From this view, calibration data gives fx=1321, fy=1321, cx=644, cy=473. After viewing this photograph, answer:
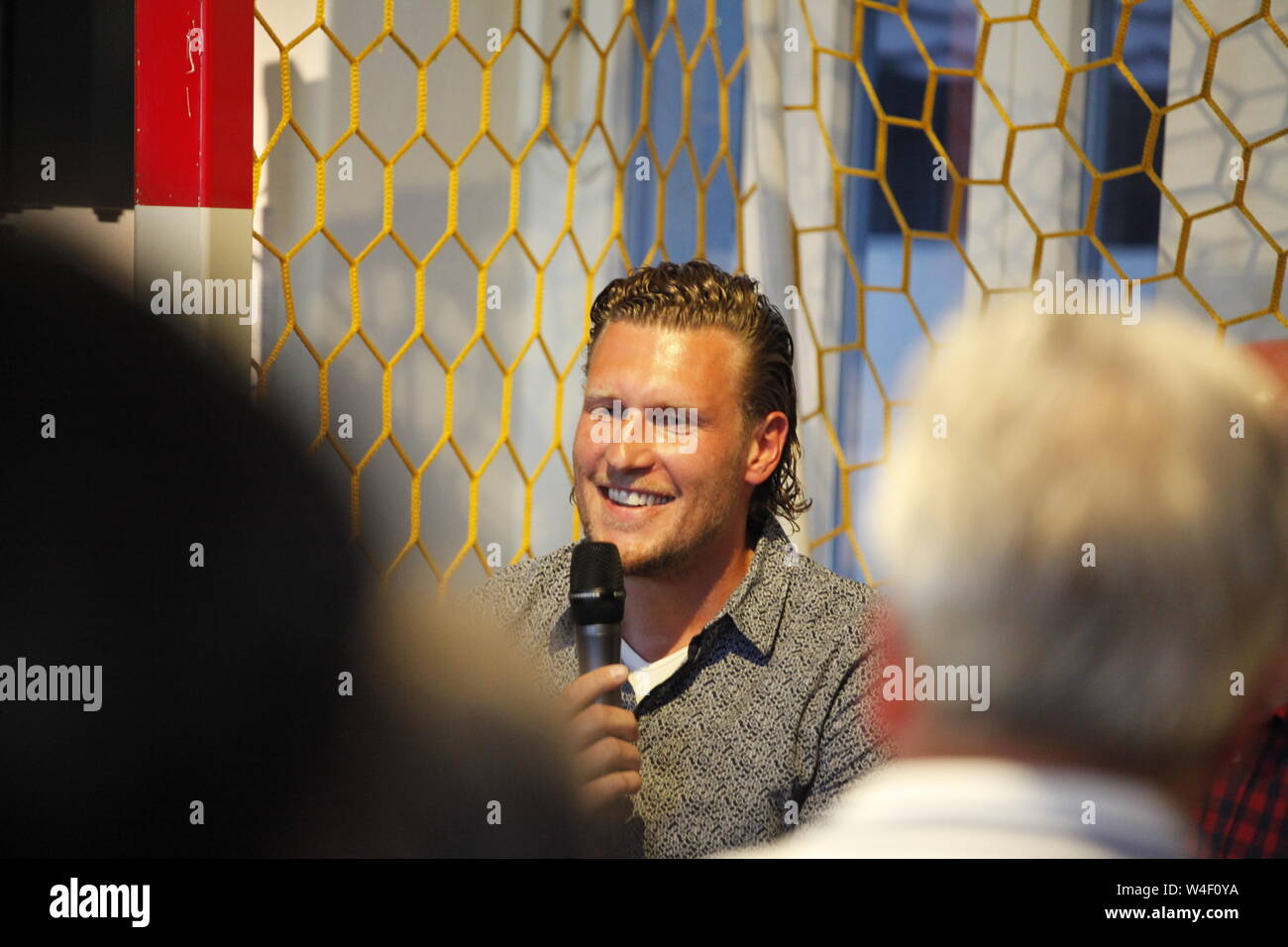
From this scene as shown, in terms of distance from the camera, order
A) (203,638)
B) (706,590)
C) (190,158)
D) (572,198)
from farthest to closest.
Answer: (572,198) < (706,590) < (190,158) < (203,638)

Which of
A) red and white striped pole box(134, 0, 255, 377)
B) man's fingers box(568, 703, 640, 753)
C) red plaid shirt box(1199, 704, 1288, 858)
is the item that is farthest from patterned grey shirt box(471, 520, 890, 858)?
red and white striped pole box(134, 0, 255, 377)

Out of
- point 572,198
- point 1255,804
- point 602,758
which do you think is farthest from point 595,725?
point 572,198

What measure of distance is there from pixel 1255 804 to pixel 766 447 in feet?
1.56

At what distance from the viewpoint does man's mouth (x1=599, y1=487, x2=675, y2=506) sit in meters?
1.10

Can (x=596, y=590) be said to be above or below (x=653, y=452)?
below

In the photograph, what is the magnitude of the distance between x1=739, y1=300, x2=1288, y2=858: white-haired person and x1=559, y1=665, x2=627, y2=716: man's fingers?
323mm

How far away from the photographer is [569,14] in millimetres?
1335

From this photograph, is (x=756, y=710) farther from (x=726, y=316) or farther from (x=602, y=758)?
(x=726, y=316)

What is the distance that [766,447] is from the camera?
1161 mm

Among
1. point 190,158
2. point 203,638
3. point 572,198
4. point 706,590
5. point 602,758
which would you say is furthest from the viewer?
point 572,198

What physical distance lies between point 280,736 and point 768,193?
103 cm
